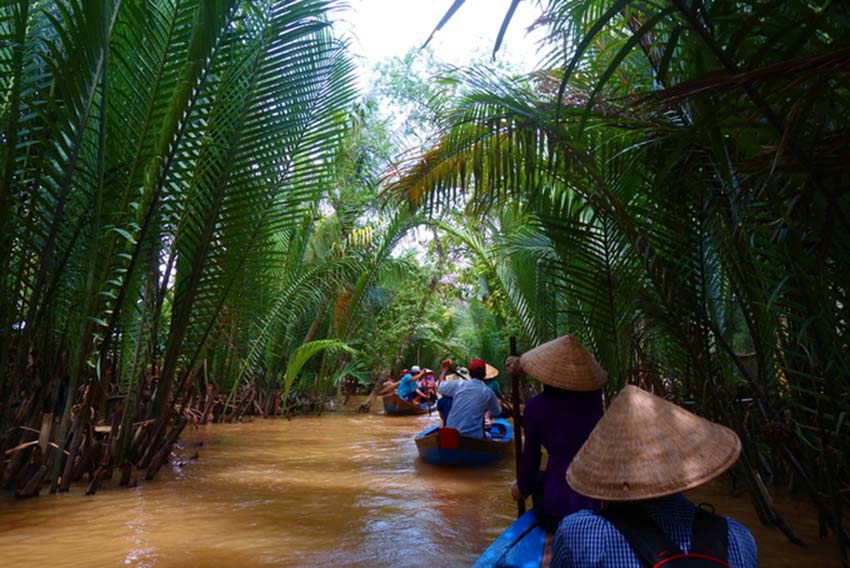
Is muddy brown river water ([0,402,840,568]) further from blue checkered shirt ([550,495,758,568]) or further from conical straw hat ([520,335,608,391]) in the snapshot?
blue checkered shirt ([550,495,758,568])

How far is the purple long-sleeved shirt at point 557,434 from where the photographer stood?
348 centimetres

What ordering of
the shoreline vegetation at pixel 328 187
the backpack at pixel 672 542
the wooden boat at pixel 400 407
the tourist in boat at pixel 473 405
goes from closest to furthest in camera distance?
the backpack at pixel 672 542, the shoreline vegetation at pixel 328 187, the tourist in boat at pixel 473 405, the wooden boat at pixel 400 407

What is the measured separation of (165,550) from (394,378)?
722 inches

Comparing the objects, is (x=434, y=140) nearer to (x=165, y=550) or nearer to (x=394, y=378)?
(x=165, y=550)

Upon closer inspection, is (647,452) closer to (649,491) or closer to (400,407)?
(649,491)

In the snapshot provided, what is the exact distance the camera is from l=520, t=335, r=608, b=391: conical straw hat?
3658 millimetres

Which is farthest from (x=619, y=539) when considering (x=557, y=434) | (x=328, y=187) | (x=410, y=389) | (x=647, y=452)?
(x=410, y=389)

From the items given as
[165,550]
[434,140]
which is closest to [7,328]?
[165,550]

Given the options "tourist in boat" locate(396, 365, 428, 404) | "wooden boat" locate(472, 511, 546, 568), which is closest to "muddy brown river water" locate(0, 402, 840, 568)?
"wooden boat" locate(472, 511, 546, 568)

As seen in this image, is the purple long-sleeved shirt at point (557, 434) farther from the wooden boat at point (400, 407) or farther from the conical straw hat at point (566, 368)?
the wooden boat at point (400, 407)

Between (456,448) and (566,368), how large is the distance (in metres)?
4.82

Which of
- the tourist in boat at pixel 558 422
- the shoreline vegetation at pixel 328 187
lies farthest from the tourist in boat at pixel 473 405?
the tourist in boat at pixel 558 422

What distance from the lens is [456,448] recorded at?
8.28m

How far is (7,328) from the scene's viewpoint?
481 centimetres
